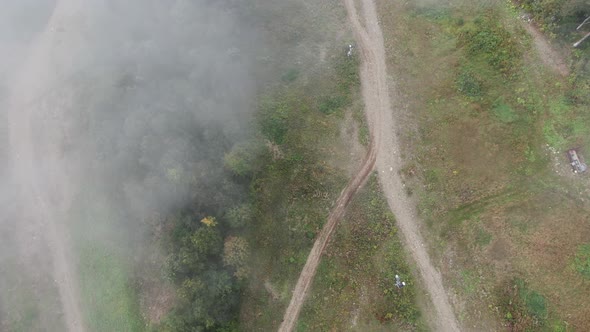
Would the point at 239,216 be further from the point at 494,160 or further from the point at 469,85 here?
the point at 469,85

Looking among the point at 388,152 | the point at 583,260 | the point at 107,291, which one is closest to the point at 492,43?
the point at 388,152

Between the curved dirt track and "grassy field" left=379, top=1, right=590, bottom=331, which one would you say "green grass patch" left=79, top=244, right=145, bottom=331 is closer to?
the curved dirt track

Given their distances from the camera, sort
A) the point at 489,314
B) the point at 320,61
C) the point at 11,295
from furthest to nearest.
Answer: the point at 320,61, the point at 11,295, the point at 489,314

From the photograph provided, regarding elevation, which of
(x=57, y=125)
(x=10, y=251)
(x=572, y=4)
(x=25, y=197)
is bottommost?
(x=572, y=4)

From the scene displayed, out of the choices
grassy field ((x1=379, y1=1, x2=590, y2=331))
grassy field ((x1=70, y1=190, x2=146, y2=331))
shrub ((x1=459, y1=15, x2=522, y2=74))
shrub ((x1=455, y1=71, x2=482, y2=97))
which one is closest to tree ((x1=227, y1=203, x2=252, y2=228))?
grassy field ((x1=70, y1=190, x2=146, y2=331))

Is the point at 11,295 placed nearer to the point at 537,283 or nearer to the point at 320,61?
the point at 320,61

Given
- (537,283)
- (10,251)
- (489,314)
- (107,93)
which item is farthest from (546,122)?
(10,251)
